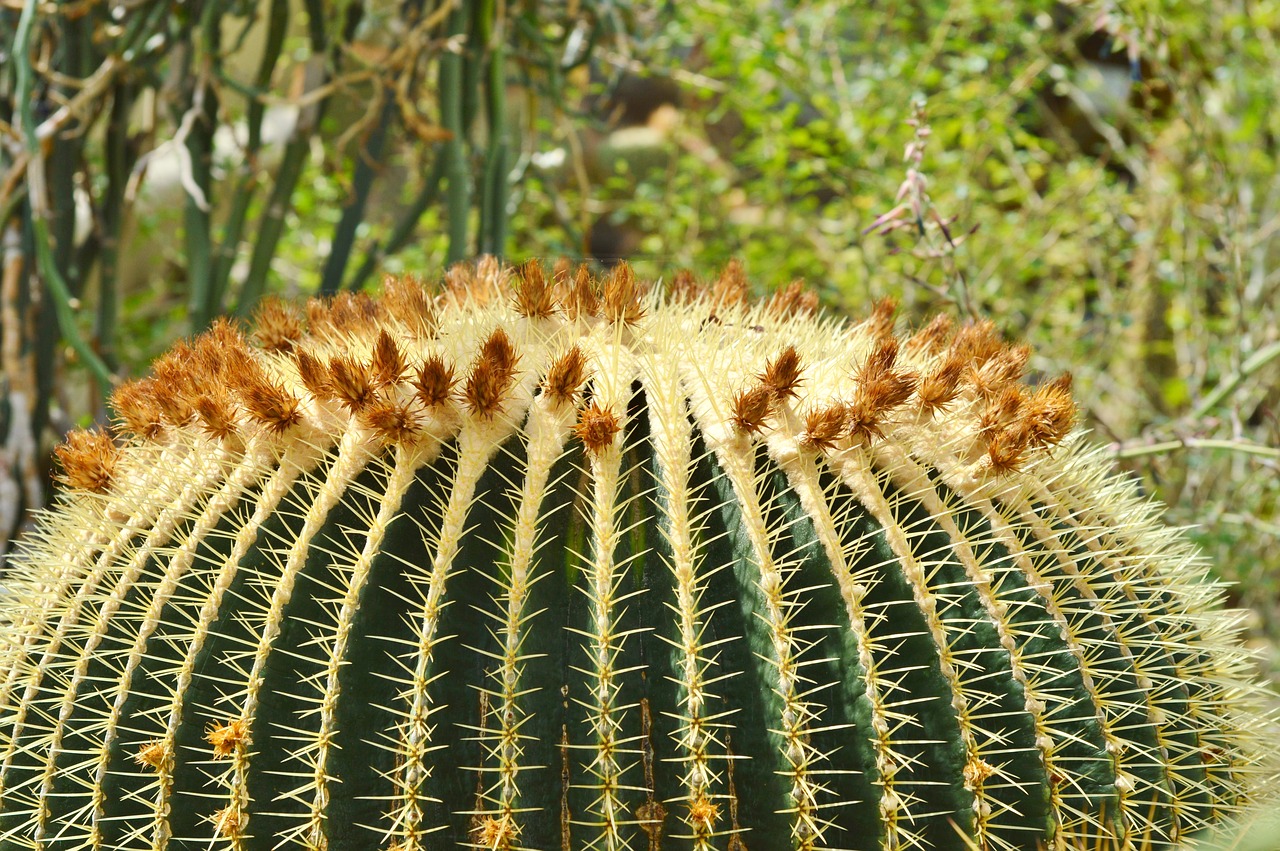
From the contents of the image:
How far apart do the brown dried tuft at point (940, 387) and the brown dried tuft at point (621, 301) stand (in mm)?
317

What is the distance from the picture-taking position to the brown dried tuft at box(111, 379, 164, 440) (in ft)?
4.50

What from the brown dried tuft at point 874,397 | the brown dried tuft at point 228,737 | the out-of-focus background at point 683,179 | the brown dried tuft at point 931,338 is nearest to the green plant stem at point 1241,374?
the out-of-focus background at point 683,179

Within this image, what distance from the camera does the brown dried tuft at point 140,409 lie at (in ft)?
4.50

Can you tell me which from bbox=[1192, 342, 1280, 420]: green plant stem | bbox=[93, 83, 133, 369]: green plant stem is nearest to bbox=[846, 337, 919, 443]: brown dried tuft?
bbox=[1192, 342, 1280, 420]: green plant stem

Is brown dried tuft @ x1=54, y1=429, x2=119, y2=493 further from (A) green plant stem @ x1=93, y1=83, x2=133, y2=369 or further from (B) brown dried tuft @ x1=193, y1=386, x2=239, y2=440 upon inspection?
(A) green plant stem @ x1=93, y1=83, x2=133, y2=369

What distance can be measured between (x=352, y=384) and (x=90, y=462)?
0.40m

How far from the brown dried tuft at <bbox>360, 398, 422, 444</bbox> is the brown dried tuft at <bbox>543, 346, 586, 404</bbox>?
0.43ft

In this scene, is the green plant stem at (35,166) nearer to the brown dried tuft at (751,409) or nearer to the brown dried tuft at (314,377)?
the brown dried tuft at (314,377)

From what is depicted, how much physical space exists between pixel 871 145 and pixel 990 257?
62 cm

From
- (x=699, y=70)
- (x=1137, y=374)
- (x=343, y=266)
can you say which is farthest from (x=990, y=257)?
(x=343, y=266)

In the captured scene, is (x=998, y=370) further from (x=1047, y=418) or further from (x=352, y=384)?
(x=352, y=384)

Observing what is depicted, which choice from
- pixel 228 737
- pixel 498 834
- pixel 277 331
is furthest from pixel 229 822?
pixel 277 331

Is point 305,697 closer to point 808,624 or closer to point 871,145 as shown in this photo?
point 808,624

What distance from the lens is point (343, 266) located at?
273 cm
